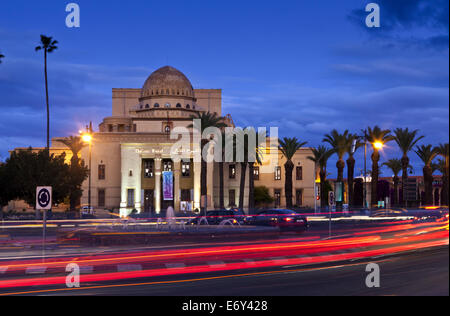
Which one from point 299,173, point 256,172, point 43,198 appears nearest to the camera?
point 43,198

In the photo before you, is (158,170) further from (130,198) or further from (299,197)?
(299,197)

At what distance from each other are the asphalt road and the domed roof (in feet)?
234

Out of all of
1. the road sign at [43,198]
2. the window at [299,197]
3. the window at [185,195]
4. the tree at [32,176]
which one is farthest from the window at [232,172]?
the road sign at [43,198]

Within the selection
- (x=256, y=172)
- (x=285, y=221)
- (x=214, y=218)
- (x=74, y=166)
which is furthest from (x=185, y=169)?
(x=285, y=221)

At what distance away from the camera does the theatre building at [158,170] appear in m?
70.1

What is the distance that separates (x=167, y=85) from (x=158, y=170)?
20125 millimetres

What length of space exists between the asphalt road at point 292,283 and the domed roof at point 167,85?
71.3 meters

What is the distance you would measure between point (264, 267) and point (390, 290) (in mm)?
5433

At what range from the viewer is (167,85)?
85.6m

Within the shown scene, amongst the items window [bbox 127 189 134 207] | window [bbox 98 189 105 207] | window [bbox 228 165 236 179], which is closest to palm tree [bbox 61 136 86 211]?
window [bbox 98 189 105 207]

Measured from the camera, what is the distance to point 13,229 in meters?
37.4

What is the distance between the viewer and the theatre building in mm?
70125

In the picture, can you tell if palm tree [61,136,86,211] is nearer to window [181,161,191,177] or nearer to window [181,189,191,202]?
window [181,161,191,177]
